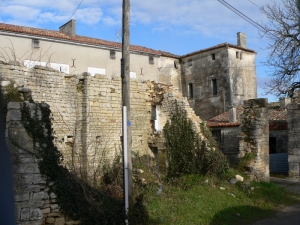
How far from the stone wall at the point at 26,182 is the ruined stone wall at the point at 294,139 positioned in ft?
40.1

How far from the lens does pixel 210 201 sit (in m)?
9.45

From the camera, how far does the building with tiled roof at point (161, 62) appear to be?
22547 millimetres

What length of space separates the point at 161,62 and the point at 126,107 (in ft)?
78.2

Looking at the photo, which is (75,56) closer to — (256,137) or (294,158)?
(256,137)

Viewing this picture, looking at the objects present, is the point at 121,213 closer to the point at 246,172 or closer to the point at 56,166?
the point at 56,166

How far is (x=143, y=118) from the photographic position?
1581 cm

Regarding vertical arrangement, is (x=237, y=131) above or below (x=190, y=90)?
below

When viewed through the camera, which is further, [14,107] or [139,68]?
[139,68]

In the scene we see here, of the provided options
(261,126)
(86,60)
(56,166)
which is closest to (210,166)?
(261,126)

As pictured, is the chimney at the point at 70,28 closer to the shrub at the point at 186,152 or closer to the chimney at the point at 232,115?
the chimney at the point at 232,115

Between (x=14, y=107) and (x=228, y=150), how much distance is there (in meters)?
17.5

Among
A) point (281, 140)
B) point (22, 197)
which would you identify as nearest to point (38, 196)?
point (22, 197)

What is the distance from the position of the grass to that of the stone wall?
2440 millimetres

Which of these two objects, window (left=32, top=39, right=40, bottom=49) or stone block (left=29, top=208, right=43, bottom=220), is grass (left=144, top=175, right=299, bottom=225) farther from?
window (left=32, top=39, right=40, bottom=49)
